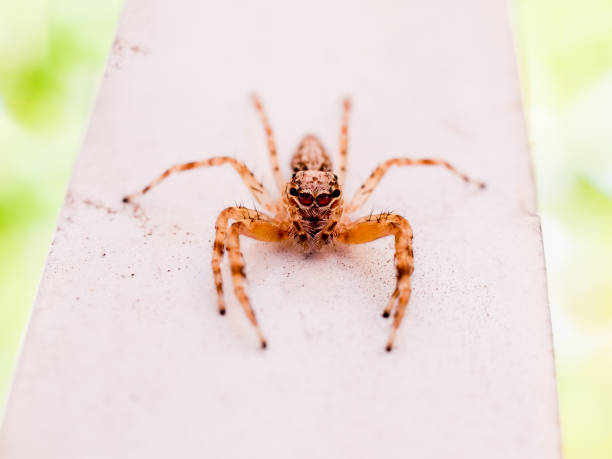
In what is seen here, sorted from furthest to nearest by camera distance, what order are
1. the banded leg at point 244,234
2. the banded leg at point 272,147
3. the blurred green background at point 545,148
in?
the blurred green background at point 545,148 < the banded leg at point 272,147 < the banded leg at point 244,234

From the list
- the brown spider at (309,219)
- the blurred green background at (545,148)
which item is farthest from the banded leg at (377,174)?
the blurred green background at (545,148)

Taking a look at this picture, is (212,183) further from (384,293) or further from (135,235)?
(384,293)

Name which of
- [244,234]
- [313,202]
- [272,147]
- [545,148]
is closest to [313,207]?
[313,202]

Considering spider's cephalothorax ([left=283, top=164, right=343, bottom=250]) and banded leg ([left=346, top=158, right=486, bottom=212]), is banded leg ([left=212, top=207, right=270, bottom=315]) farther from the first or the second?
banded leg ([left=346, top=158, right=486, bottom=212])

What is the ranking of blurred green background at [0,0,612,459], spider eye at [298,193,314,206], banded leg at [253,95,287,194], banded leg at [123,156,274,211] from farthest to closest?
1. blurred green background at [0,0,612,459]
2. banded leg at [253,95,287,194]
3. banded leg at [123,156,274,211]
4. spider eye at [298,193,314,206]

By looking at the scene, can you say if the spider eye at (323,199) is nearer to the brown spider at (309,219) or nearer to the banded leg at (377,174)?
the brown spider at (309,219)

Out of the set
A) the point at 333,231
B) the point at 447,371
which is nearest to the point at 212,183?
the point at 333,231

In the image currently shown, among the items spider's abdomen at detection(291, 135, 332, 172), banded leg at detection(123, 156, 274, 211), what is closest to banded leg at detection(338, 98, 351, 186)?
spider's abdomen at detection(291, 135, 332, 172)
